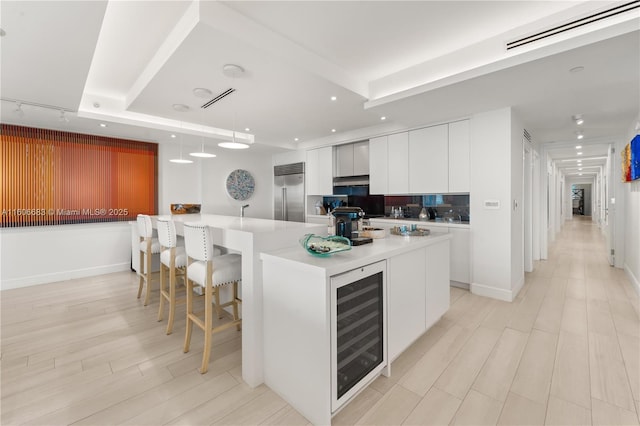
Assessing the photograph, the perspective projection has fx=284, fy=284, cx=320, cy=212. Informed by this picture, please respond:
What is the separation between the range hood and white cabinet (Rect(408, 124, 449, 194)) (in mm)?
967

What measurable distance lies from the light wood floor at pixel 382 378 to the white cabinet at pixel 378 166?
7.43 ft

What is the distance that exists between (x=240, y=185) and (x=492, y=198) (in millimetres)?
5100

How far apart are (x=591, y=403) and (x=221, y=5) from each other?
11.9ft

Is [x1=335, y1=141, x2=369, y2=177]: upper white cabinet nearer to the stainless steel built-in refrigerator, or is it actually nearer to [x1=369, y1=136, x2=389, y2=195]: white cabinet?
[x1=369, y1=136, x2=389, y2=195]: white cabinet

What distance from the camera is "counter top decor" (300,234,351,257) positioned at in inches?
68.7

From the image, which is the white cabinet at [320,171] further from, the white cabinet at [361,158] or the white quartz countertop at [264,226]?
the white quartz countertop at [264,226]

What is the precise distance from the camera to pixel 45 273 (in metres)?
4.40

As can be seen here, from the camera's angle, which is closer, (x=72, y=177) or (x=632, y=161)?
(x=632, y=161)

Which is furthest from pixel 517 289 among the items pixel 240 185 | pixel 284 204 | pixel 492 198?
pixel 240 185

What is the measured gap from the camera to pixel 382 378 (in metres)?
2.02

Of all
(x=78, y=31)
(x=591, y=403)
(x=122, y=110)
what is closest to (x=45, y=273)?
(x=122, y=110)

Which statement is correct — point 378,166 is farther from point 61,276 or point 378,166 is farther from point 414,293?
point 61,276

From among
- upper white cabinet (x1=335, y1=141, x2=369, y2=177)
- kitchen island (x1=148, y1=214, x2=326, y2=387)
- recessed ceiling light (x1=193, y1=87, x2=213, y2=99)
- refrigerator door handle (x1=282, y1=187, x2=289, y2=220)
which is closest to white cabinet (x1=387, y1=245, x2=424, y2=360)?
kitchen island (x1=148, y1=214, x2=326, y2=387)

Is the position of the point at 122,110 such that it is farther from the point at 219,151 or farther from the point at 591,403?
the point at 591,403
